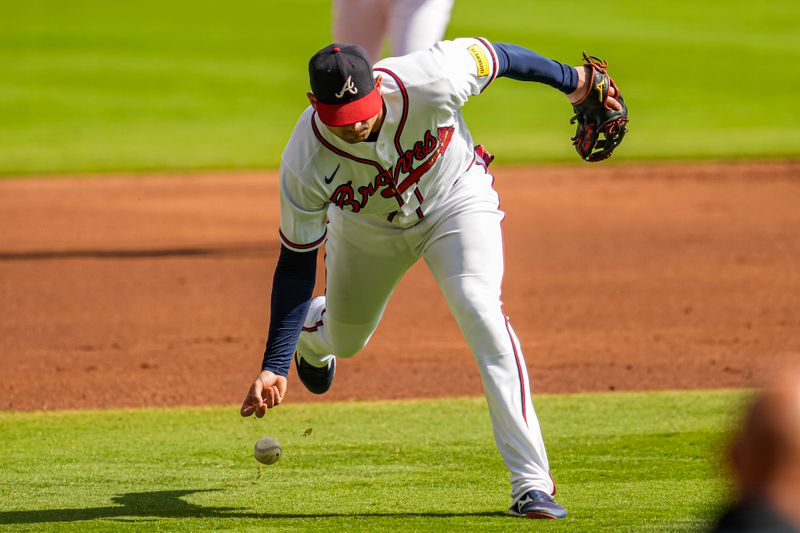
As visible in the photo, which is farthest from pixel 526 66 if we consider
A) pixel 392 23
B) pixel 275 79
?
pixel 275 79

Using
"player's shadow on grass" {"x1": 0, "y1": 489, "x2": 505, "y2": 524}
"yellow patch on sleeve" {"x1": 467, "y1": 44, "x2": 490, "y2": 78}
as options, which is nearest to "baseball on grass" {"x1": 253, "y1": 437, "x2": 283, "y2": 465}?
"player's shadow on grass" {"x1": 0, "y1": 489, "x2": 505, "y2": 524}

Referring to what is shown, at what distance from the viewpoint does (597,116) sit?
520cm

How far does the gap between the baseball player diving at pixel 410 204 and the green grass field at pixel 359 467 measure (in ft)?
1.39

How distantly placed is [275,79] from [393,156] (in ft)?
67.1

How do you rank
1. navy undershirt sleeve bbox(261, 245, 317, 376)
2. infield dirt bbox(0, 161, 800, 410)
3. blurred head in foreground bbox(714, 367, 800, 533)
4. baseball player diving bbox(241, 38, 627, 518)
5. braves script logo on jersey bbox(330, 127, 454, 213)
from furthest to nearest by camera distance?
infield dirt bbox(0, 161, 800, 410) < braves script logo on jersey bbox(330, 127, 454, 213) < navy undershirt sleeve bbox(261, 245, 317, 376) < baseball player diving bbox(241, 38, 627, 518) < blurred head in foreground bbox(714, 367, 800, 533)

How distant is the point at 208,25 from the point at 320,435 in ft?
80.8

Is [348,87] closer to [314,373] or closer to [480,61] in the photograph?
[480,61]

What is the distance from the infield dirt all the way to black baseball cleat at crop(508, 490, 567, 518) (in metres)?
2.65

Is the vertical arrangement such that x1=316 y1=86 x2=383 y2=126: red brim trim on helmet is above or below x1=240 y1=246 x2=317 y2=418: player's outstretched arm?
above

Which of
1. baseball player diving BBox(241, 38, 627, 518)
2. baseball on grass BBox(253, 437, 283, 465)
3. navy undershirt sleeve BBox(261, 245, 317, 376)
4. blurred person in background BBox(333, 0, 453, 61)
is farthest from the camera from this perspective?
blurred person in background BBox(333, 0, 453, 61)

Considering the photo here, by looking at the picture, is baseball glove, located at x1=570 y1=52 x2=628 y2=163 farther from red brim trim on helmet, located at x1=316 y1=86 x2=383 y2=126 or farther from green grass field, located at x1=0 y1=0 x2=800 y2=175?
green grass field, located at x1=0 y1=0 x2=800 y2=175

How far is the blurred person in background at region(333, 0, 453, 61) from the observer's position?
29.8ft

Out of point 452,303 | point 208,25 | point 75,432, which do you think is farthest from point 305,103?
point 452,303

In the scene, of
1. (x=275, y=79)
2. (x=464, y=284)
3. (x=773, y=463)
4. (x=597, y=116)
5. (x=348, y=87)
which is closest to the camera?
(x=773, y=463)
